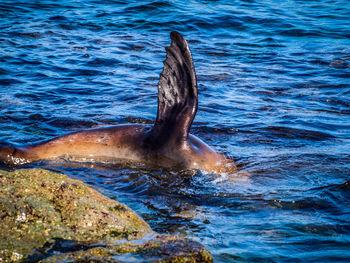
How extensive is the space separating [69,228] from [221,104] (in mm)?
4817

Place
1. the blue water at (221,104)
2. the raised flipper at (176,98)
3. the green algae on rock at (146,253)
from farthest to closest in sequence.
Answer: the raised flipper at (176,98)
the blue water at (221,104)
the green algae on rock at (146,253)

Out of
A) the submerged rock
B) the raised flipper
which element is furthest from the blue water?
the submerged rock

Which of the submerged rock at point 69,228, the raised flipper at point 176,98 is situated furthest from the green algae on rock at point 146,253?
the raised flipper at point 176,98

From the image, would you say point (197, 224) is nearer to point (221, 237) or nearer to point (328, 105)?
point (221, 237)

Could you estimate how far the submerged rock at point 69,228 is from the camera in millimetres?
2275

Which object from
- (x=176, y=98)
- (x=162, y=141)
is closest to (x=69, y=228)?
(x=162, y=141)

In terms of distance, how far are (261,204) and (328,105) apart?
3.94m

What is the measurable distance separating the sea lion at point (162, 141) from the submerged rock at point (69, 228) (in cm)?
147

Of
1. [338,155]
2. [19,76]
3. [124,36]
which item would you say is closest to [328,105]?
[338,155]

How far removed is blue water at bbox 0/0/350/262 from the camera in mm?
3268

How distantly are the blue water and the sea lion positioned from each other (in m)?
0.17

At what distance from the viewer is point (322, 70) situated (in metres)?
9.26

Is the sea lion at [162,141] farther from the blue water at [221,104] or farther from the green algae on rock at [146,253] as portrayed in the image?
the green algae on rock at [146,253]

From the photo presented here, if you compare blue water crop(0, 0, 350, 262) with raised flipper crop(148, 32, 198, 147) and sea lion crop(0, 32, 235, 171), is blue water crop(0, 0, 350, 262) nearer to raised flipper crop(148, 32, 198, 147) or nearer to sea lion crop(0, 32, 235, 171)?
sea lion crop(0, 32, 235, 171)
